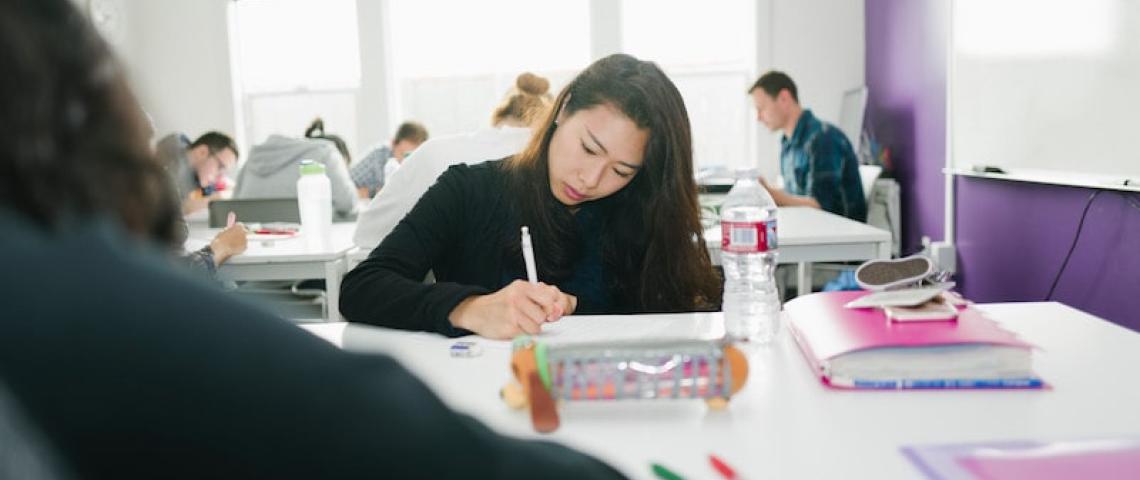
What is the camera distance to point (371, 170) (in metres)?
5.46

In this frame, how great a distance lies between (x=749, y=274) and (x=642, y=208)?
1.30 ft

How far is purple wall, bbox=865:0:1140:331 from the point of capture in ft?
8.48

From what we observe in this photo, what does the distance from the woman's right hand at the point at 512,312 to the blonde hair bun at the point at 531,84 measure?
2.14 meters

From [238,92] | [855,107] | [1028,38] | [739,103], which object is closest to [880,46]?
[855,107]

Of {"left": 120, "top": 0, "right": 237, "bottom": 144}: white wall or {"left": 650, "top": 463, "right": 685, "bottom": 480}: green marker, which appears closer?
{"left": 650, "top": 463, "right": 685, "bottom": 480}: green marker

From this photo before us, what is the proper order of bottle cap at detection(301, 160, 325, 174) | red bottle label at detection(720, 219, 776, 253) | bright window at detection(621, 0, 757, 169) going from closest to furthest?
1. red bottle label at detection(720, 219, 776, 253)
2. bottle cap at detection(301, 160, 325, 174)
3. bright window at detection(621, 0, 757, 169)

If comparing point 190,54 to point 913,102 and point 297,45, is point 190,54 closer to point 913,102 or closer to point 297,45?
point 297,45

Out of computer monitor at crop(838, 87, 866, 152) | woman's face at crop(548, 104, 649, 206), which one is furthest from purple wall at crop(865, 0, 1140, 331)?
woman's face at crop(548, 104, 649, 206)

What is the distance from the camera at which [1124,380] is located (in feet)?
3.27

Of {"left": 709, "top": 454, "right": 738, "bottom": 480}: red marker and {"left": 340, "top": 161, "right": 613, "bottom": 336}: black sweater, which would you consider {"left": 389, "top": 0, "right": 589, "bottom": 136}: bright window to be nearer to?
{"left": 340, "top": 161, "right": 613, "bottom": 336}: black sweater

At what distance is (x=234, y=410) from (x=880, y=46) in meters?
5.44

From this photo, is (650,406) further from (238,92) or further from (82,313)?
(238,92)

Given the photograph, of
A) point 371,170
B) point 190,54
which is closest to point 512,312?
point 371,170

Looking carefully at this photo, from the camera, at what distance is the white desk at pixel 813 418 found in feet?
2.56
